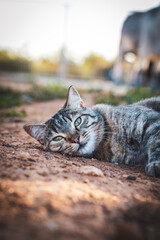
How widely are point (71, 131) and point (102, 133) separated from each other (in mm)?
428

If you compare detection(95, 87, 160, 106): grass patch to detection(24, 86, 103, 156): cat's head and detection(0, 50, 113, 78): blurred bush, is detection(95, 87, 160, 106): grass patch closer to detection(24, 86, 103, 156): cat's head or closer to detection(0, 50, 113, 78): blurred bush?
detection(24, 86, 103, 156): cat's head

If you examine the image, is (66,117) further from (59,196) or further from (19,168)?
(59,196)

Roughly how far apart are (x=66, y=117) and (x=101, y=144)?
591 millimetres

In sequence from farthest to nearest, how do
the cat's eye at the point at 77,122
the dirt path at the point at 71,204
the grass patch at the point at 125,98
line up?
the grass patch at the point at 125,98 < the cat's eye at the point at 77,122 < the dirt path at the point at 71,204

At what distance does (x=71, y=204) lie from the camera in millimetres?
1036

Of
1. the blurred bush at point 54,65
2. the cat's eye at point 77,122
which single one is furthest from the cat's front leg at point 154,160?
the blurred bush at point 54,65

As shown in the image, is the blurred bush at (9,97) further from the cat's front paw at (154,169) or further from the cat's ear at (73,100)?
the cat's front paw at (154,169)

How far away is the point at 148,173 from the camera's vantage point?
175cm

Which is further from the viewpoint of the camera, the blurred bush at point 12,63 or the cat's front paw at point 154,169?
the blurred bush at point 12,63

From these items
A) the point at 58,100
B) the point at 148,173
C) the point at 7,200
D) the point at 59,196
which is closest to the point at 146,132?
the point at 148,173

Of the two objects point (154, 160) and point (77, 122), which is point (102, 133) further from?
point (154, 160)

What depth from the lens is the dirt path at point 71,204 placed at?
81cm

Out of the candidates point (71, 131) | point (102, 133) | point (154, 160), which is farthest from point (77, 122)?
point (154, 160)

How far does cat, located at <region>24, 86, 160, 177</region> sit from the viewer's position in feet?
7.03
